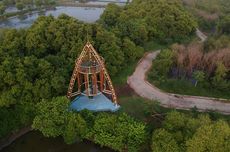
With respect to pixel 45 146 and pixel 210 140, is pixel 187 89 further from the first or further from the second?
pixel 45 146

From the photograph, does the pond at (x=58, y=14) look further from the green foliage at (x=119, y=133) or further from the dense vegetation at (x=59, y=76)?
the green foliage at (x=119, y=133)

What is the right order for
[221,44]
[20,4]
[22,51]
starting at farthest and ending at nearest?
[20,4]
[221,44]
[22,51]

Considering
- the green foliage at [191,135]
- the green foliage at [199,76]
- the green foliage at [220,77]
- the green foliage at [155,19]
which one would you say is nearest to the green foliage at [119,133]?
the green foliage at [191,135]

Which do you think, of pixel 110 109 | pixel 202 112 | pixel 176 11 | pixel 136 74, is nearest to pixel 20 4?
pixel 176 11

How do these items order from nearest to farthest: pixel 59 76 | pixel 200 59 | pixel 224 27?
pixel 59 76
pixel 200 59
pixel 224 27

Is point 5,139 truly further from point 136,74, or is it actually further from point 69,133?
point 136,74

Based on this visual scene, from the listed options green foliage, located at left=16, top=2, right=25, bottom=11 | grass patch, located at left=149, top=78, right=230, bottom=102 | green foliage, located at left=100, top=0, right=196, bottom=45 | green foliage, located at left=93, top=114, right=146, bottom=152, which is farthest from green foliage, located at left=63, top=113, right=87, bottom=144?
green foliage, located at left=16, top=2, right=25, bottom=11

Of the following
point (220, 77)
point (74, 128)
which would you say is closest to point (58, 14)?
point (220, 77)
